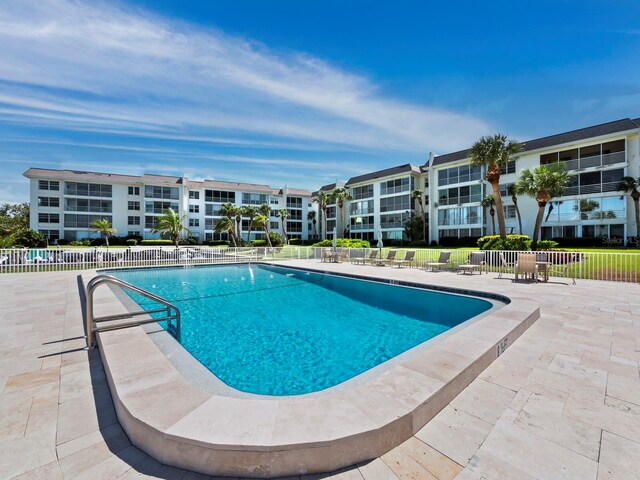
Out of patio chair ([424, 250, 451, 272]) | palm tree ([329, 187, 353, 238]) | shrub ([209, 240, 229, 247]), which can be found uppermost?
palm tree ([329, 187, 353, 238])

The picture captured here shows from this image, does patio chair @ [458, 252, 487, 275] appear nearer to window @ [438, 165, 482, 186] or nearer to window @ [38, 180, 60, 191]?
window @ [438, 165, 482, 186]

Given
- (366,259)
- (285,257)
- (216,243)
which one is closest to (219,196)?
(216,243)

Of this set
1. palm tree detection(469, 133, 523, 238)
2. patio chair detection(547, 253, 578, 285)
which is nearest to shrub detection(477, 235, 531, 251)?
palm tree detection(469, 133, 523, 238)

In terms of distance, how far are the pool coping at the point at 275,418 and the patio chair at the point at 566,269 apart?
11.2 m

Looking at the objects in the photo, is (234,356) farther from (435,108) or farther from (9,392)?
(435,108)

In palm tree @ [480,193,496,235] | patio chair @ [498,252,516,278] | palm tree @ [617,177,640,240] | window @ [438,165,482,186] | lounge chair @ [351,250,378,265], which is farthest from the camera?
window @ [438,165,482,186]

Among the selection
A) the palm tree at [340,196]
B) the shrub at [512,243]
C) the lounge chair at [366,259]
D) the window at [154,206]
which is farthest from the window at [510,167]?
the window at [154,206]

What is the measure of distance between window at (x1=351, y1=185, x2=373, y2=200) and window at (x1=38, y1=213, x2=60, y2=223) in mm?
41567

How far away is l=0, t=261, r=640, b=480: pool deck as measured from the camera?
2.09 m

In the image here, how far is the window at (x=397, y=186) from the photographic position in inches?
1535

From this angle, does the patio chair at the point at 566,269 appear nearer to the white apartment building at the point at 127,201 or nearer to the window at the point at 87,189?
the white apartment building at the point at 127,201

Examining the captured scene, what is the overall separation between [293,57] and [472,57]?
770 centimetres

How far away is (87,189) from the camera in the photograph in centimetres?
→ 4125

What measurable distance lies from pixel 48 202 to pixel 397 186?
155 ft
